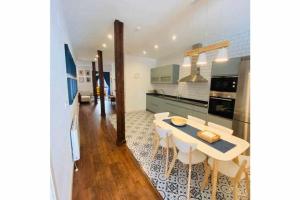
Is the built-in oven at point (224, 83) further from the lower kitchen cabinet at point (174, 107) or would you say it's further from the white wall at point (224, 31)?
the white wall at point (224, 31)

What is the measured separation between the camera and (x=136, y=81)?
6.19m

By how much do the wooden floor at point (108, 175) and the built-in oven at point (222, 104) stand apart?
6.90 feet

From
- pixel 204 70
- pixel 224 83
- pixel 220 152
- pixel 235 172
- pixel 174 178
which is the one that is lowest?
pixel 174 178

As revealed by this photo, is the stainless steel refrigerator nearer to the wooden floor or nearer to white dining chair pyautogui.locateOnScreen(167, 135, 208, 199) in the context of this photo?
white dining chair pyautogui.locateOnScreen(167, 135, 208, 199)

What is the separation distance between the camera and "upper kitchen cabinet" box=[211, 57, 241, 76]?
98.7 inches

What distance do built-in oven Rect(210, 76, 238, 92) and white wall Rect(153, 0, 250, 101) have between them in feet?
2.90

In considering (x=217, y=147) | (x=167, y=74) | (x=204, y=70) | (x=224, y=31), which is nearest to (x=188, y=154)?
(x=217, y=147)

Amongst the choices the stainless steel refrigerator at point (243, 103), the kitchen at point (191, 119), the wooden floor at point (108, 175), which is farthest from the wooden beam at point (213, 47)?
the wooden floor at point (108, 175)

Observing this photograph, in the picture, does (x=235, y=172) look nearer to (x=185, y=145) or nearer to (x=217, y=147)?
(x=217, y=147)

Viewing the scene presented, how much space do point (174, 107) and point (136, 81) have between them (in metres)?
2.55

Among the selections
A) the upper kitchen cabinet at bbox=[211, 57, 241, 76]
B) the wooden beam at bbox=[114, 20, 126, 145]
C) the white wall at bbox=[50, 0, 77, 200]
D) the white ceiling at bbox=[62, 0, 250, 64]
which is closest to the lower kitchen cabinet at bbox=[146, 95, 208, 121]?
the upper kitchen cabinet at bbox=[211, 57, 241, 76]

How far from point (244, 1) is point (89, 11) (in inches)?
98.9
